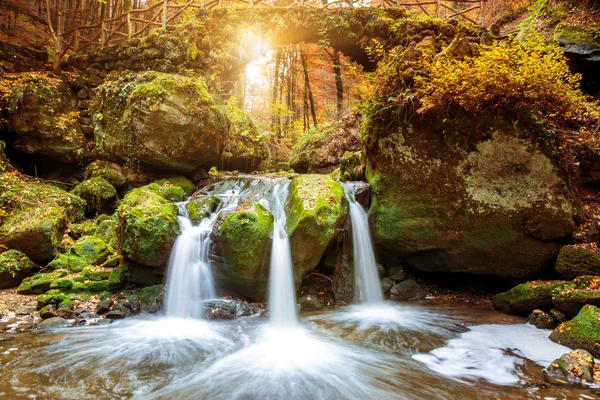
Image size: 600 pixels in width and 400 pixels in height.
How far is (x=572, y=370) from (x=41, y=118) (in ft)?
43.4

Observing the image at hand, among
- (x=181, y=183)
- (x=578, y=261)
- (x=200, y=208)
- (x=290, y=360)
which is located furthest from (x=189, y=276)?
(x=578, y=261)

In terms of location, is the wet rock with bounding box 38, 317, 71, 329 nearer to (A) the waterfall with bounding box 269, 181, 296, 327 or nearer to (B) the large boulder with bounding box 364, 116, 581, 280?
(A) the waterfall with bounding box 269, 181, 296, 327

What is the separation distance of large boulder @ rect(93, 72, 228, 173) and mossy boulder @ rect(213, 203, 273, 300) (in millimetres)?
3936

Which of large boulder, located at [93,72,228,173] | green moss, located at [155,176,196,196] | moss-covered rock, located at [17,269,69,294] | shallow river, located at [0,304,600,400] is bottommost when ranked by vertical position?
shallow river, located at [0,304,600,400]

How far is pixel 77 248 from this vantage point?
720 cm

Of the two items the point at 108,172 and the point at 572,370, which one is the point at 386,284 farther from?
the point at 108,172

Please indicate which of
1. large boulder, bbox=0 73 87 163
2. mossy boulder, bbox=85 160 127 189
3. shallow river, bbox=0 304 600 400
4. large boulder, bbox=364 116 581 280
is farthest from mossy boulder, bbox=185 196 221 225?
large boulder, bbox=0 73 87 163

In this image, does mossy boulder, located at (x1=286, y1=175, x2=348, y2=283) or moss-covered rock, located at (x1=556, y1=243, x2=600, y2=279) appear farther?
mossy boulder, located at (x1=286, y1=175, x2=348, y2=283)

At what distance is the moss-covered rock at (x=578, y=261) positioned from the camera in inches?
217

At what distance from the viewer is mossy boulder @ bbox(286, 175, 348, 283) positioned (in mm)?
6316

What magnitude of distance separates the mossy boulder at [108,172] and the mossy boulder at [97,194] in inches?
7.5

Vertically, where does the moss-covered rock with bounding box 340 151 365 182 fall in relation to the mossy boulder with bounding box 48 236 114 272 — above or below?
above

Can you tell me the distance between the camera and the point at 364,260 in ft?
23.5

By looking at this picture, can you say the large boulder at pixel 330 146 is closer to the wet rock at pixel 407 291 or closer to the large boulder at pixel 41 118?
the wet rock at pixel 407 291
